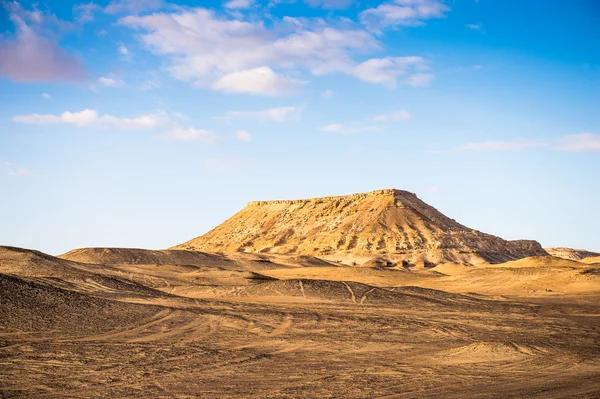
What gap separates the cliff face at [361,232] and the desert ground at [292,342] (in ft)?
160

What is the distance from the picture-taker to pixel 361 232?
91.9 m

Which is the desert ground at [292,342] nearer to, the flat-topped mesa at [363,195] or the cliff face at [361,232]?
the cliff face at [361,232]

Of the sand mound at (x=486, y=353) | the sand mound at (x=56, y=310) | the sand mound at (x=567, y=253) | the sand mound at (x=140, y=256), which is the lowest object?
the sand mound at (x=486, y=353)

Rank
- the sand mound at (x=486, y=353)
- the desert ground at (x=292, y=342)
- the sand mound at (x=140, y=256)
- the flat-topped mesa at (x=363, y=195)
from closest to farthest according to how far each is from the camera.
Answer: the desert ground at (x=292, y=342), the sand mound at (x=486, y=353), the sand mound at (x=140, y=256), the flat-topped mesa at (x=363, y=195)

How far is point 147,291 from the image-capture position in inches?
1097

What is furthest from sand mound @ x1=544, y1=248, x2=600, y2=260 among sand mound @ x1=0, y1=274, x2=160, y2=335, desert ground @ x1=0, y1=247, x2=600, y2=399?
sand mound @ x1=0, y1=274, x2=160, y2=335

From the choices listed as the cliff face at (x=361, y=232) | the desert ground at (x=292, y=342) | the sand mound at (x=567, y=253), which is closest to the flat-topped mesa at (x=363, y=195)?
the cliff face at (x=361, y=232)

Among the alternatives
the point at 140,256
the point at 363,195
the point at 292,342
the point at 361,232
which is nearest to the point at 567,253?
the point at 363,195

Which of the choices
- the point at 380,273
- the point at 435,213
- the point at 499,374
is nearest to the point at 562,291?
the point at 380,273

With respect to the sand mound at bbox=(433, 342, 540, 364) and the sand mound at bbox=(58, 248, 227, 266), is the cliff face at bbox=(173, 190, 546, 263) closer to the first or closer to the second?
the sand mound at bbox=(58, 248, 227, 266)

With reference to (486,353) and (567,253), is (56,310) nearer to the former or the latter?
(486,353)

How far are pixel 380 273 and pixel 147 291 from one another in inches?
954

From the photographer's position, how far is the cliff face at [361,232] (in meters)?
82.9

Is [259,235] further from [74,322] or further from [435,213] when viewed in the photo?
[74,322]
